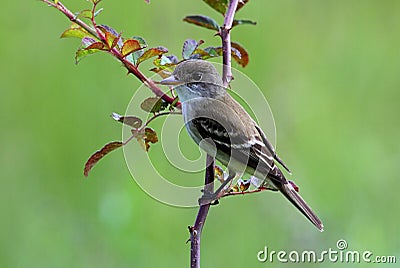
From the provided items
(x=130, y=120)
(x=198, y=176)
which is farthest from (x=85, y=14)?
(x=198, y=176)

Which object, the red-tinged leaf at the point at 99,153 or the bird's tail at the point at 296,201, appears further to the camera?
the bird's tail at the point at 296,201

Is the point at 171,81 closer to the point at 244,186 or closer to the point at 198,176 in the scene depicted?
the point at 244,186

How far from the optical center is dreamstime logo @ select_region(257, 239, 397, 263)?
3.33 metres

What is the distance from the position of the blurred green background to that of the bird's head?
135 cm

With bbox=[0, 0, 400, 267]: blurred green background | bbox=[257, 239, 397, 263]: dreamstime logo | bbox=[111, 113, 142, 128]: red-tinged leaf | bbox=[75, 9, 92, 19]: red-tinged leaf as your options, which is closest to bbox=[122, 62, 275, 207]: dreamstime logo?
bbox=[111, 113, 142, 128]: red-tinged leaf

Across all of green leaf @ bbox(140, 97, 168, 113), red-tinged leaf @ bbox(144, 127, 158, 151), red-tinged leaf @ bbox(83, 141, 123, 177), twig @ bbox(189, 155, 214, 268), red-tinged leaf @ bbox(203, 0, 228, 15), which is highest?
red-tinged leaf @ bbox(203, 0, 228, 15)

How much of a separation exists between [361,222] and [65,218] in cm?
150

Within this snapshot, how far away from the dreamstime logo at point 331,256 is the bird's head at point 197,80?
108 cm

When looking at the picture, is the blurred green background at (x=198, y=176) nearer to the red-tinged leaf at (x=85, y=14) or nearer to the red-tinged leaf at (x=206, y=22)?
the red-tinged leaf at (x=206, y=22)

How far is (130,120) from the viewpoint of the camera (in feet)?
6.18

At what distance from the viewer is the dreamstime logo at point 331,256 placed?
3.33 meters

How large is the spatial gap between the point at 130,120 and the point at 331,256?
185cm

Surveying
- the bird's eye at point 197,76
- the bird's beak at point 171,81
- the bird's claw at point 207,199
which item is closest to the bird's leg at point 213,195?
the bird's claw at point 207,199

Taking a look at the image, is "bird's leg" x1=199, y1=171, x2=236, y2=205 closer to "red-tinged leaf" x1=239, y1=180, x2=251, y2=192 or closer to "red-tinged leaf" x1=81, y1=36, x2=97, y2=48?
Answer: "red-tinged leaf" x1=239, y1=180, x2=251, y2=192
